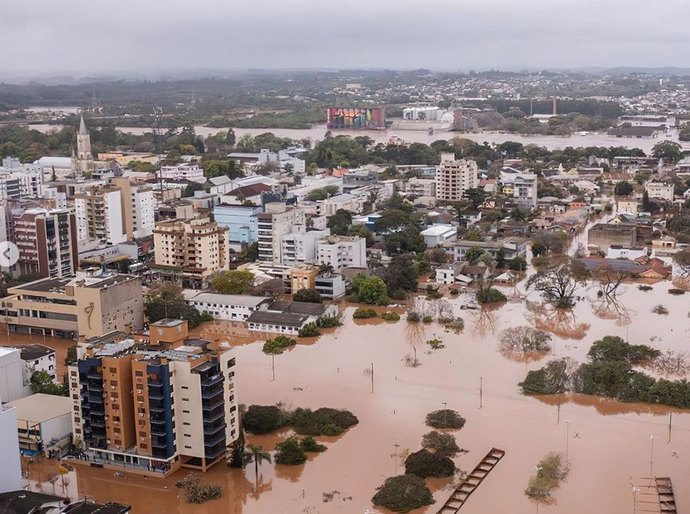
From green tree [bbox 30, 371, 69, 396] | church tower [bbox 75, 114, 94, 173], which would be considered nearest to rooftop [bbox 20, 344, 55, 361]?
green tree [bbox 30, 371, 69, 396]

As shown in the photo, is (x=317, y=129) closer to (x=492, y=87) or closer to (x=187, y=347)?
(x=492, y=87)

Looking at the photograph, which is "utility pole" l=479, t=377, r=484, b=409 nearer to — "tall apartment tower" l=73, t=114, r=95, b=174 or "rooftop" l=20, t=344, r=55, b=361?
"rooftop" l=20, t=344, r=55, b=361

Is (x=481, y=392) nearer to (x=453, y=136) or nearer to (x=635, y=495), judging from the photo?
(x=635, y=495)

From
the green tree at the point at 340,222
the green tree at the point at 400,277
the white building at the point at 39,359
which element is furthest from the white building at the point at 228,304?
the green tree at the point at 340,222

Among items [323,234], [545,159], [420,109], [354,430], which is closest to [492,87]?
[420,109]

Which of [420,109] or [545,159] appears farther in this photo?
[420,109]

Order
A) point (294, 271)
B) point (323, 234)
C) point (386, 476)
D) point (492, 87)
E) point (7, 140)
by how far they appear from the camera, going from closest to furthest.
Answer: point (386, 476), point (294, 271), point (323, 234), point (7, 140), point (492, 87)
